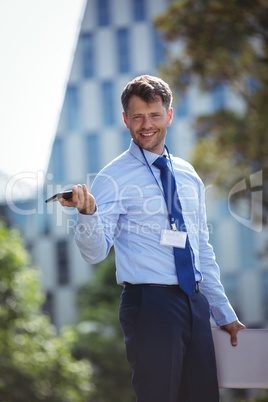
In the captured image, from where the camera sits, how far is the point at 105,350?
17.3 metres

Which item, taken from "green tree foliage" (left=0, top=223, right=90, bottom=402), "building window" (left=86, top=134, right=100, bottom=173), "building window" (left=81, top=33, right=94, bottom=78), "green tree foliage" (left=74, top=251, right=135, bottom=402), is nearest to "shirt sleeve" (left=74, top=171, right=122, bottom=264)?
"green tree foliage" (left=0, top=223, right=90, bottom=402)

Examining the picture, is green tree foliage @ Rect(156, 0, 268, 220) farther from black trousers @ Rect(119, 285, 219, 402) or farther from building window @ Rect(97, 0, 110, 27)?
building window @ Rect(97, 0, 110, 27)

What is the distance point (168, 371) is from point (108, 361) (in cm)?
1618

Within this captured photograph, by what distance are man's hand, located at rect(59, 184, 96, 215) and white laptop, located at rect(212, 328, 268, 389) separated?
0.57 meters

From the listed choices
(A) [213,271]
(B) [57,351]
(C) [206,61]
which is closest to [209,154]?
(C) [206,61]

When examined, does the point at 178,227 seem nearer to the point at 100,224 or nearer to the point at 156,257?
the point at 156,257

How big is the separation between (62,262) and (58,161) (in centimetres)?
412

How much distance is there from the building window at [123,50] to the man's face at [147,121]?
22.4 m

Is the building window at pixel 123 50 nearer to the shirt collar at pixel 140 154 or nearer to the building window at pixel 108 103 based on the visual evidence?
the building window at pixel 108 103

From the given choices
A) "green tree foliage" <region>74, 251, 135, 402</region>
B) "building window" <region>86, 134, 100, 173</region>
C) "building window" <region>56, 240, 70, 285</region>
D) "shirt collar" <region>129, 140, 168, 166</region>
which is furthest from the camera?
"building window" <region>86, 134, 100, 173</region>

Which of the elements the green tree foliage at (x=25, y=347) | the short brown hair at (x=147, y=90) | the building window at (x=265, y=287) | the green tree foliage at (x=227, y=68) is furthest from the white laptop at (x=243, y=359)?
the building window at (x=265, y=287)

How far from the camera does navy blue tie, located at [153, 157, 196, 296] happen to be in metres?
1.61

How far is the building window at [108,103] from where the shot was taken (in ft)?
77.4

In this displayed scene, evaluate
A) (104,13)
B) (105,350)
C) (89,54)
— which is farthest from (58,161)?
(105,350)
